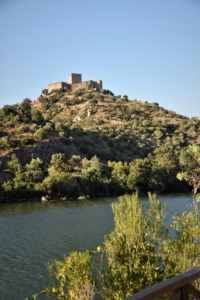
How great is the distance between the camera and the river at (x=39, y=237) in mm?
14398

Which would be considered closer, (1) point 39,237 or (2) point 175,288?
(2) point 175,288

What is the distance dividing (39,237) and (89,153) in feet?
118

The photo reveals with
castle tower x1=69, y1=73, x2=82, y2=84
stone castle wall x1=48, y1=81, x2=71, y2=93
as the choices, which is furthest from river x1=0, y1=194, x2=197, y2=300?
castle tower x1=69, y1=73, x2=82, y2=84

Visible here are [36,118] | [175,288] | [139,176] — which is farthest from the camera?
[36,118]

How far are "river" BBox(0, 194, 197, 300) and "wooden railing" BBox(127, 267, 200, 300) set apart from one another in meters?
6.31

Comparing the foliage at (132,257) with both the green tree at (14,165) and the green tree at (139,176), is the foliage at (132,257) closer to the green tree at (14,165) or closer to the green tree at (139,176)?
the green tree at (14,165)

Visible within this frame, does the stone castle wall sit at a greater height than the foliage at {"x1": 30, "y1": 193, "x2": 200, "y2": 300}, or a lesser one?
greater

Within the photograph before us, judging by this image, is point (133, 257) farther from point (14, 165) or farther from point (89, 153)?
point (89, 153)

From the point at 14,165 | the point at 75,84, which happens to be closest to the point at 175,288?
the point at 14,165

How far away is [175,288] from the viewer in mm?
3250

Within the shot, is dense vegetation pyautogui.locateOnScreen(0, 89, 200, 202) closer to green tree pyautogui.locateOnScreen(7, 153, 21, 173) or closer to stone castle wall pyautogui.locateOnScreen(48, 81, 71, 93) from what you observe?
green tree pyautogui.locateOnScreen(7, 153, 21, 173)

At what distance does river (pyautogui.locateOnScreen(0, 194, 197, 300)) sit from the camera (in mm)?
14398

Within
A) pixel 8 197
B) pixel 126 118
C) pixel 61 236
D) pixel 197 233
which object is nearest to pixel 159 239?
pixel 197 233

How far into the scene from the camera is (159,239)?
8297 millimetres
